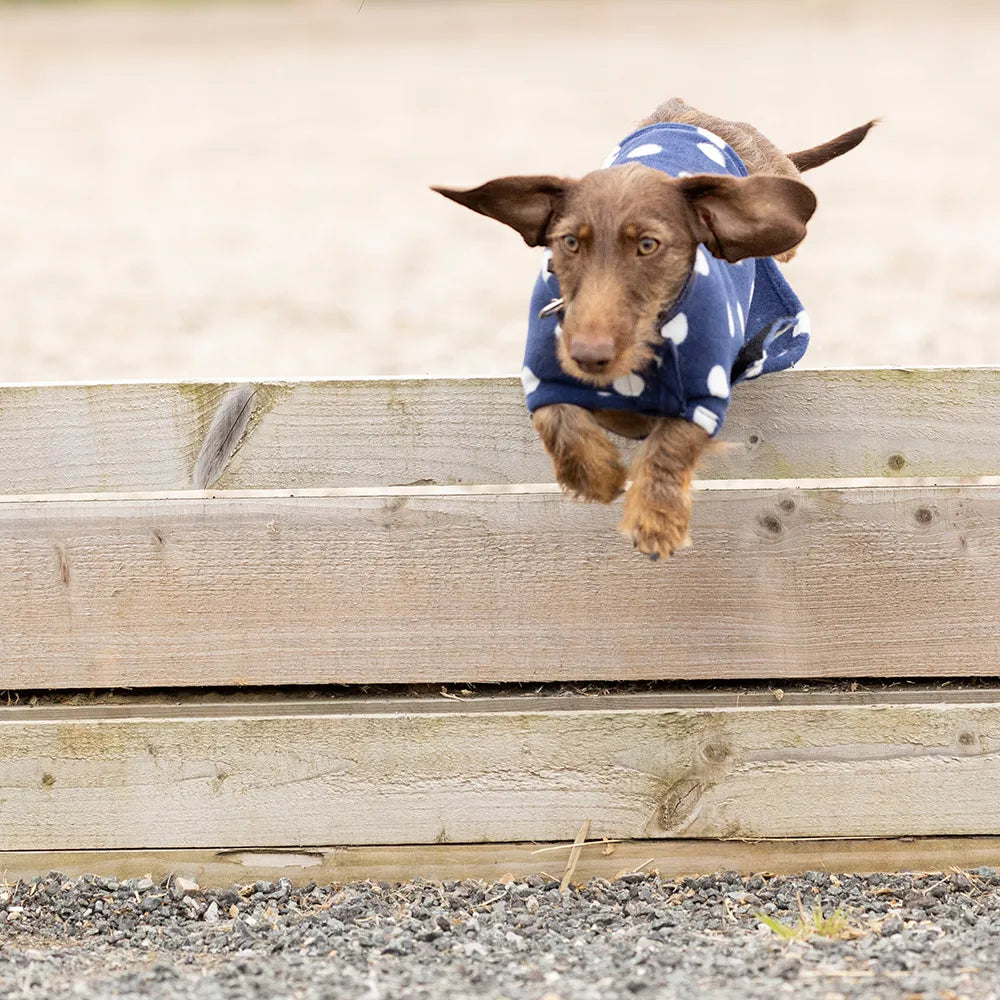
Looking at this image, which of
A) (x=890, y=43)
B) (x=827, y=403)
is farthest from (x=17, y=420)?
(x=890, y=43)

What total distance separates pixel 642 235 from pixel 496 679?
1.09m

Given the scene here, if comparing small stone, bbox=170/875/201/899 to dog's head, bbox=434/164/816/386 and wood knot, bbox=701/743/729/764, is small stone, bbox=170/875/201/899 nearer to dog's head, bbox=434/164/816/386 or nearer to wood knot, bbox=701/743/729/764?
wood knot, bbox=701/743/729/764

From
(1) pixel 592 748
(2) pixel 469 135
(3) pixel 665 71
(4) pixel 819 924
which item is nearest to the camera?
(4) pixel 819 924

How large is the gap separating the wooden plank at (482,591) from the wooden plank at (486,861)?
1.20 ft

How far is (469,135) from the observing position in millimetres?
15898

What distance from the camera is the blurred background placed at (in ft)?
28.5

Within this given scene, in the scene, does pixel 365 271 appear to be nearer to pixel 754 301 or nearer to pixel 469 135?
pixel 469 135

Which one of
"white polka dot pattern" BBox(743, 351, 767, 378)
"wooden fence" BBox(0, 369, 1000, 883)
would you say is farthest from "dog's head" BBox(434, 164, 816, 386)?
"wooden fence" BBox(0, 369, 1000, 883)

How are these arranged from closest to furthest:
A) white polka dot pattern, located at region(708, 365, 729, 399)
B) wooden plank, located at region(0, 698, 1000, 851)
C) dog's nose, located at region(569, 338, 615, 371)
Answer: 1. dog's nose, located at region(569, 338, 615, 371)
2. white polka dot pattern, located at region(708, 365, 729, 399)
3. wooden plank, located at region(0, 698, 1000, 851)

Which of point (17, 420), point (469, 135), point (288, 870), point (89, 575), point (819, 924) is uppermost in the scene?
point (17, 420)

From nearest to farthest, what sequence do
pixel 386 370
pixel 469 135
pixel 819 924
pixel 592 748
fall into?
pixel 819 924, pixel 592 748, pixel 386 370, pixel 469 135

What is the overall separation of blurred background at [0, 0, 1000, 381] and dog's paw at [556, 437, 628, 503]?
14.2 feet

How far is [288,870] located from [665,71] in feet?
58.0

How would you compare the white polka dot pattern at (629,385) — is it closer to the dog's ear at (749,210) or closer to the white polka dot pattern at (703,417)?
the white polka dot pattern at (703,417)
